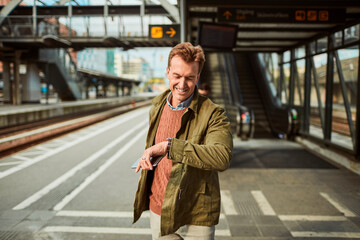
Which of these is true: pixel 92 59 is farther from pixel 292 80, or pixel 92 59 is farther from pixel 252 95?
Result: pixel 292 80

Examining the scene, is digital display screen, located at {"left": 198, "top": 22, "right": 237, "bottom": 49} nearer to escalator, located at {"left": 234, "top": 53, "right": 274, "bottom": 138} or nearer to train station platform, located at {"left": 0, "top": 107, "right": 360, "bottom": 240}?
train station platform, located at {"left": 0, "top": 107, "right": 360, "bottom": 240}

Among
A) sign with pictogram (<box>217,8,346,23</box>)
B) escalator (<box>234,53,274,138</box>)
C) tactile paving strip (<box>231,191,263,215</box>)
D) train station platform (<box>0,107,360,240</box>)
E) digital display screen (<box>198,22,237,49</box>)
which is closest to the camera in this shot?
train station platform (<box>0,107,360,240</box>)

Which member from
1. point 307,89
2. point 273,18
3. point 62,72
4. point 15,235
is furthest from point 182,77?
point 62,72

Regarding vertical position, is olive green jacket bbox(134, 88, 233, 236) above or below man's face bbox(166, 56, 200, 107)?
below

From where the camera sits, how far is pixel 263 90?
13.3 meters

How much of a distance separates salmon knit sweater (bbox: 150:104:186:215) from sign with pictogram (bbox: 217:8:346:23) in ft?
15.9

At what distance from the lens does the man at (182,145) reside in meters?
1.51

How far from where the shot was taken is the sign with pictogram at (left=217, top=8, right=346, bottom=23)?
600 cm

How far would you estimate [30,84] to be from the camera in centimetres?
2294

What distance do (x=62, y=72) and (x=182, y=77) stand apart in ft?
84.4

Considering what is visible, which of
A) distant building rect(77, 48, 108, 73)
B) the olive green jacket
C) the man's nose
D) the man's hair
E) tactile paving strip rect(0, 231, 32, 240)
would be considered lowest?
tactile paving strip rect(0, 231, 32, 240)

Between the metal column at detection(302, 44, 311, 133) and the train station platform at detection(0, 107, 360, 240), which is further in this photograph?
the metal column at detection(302, 44, 311, 133)

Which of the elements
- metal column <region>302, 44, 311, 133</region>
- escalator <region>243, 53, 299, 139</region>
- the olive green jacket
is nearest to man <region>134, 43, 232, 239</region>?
Answer: the olive green jacket

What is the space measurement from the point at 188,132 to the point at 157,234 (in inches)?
25.8
